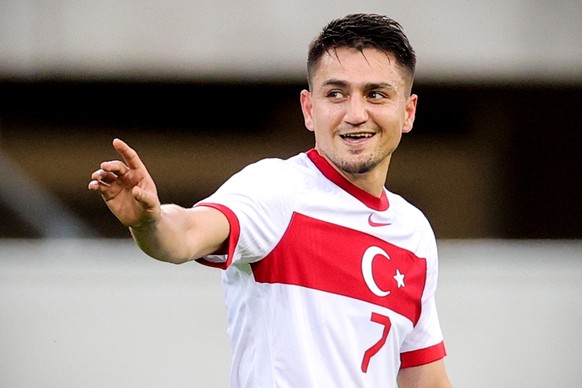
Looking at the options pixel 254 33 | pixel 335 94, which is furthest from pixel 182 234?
pixel 254 33

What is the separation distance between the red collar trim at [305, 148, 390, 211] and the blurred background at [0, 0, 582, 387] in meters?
4.17

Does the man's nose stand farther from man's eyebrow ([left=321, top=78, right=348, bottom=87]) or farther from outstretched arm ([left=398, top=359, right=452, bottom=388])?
outstretched arm ([left=398, top=359, right=452, bottom=388])

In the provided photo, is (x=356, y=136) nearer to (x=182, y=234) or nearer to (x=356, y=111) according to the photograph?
(x=356, y=111)

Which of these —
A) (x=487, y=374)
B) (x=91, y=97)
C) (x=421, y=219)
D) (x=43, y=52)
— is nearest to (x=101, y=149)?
(x=91, y=97)

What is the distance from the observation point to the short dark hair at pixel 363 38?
2.89 m

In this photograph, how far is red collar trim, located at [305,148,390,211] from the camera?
9.46 ft

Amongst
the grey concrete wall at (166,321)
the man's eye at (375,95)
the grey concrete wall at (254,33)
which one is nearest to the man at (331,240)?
the man's eye at (375,95)

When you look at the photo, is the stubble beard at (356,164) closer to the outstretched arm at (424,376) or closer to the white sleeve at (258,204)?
the white sleeve at (258,204)

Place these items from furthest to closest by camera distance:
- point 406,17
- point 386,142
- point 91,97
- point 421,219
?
point 91,97 < point 406,17 < point 421,219 < point 386,142

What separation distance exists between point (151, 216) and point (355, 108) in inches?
31.1

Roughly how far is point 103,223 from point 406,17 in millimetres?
4814

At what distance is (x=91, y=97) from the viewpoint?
10414 mm

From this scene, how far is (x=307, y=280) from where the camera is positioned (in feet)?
8.86

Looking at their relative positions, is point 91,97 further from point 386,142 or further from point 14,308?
point 386,142
